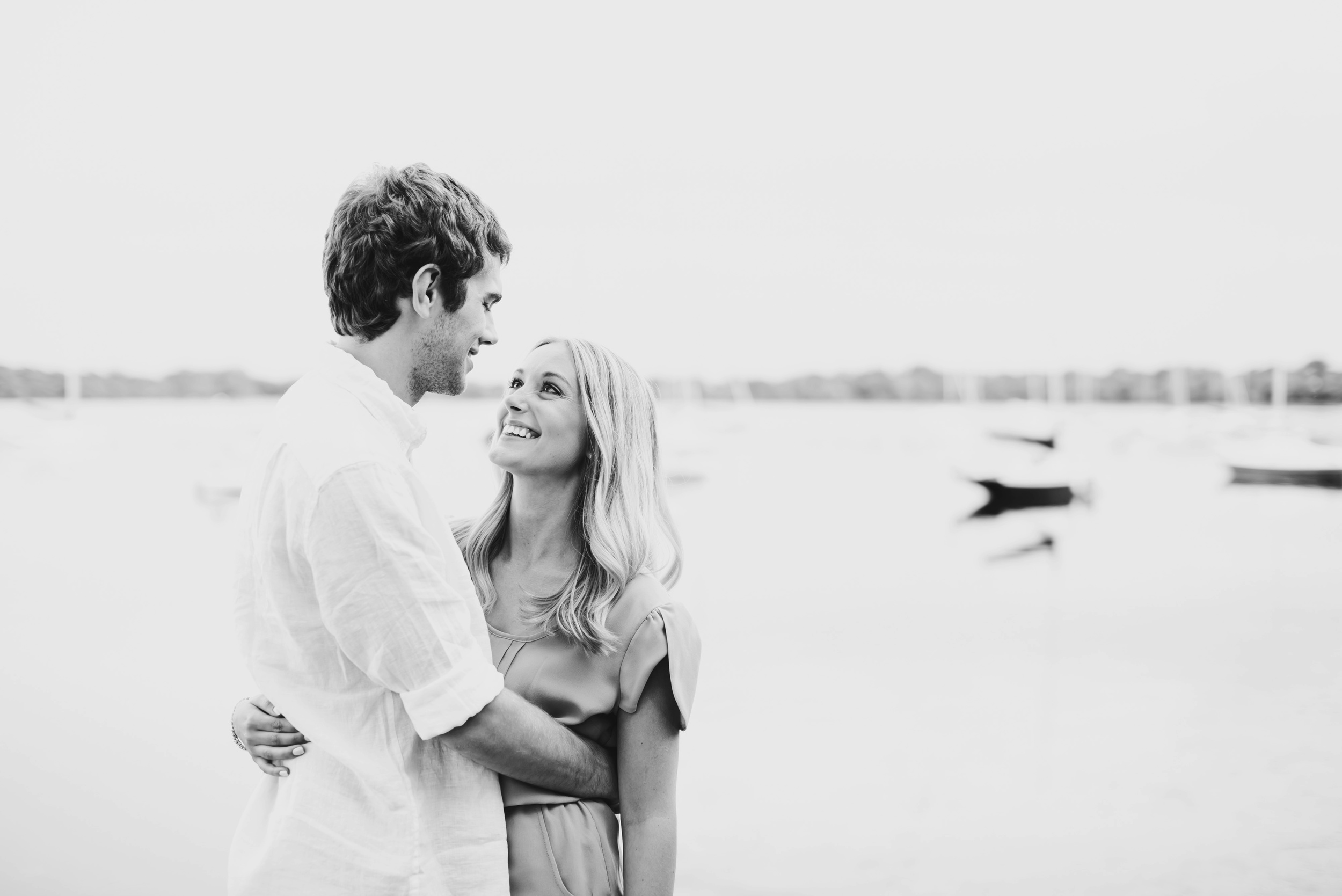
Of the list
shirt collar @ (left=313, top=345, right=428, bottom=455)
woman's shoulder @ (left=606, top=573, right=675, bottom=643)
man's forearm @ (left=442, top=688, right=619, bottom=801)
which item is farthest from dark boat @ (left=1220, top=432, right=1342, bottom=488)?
shirt collar @ (left=313, top=345, right=428, bottom=455)

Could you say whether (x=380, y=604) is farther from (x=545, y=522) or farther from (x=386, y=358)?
(x=545, y=522)

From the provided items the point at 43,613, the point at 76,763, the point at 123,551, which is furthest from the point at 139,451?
the point at 76,763

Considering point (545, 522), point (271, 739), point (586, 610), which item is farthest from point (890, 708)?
point (271, 739)

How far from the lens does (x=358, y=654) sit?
1296 mm

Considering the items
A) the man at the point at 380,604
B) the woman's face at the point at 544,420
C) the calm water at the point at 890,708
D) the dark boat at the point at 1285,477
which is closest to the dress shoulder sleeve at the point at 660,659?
the man at the point at 380,604

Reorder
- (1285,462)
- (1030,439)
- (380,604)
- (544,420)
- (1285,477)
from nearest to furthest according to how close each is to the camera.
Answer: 1. (380,604)
2. (544,420)
3. (1030,439)
4. (1285,477)
5. (1285,462)

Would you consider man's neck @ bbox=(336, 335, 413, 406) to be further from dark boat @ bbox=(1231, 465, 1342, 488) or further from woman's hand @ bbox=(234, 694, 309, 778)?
dark boat @ bbox=(1231, 465, 1342, 488)

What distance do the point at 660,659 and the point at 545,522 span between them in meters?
0.41

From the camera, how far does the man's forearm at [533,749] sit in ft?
4.43

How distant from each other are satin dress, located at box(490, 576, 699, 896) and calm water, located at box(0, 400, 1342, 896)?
2687 millimetres

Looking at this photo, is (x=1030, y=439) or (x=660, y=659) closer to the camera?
(x=660, y=659)

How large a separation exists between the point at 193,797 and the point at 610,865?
3675mm

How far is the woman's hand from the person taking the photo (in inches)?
57.2

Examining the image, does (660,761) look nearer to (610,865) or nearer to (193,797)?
(610,865)
